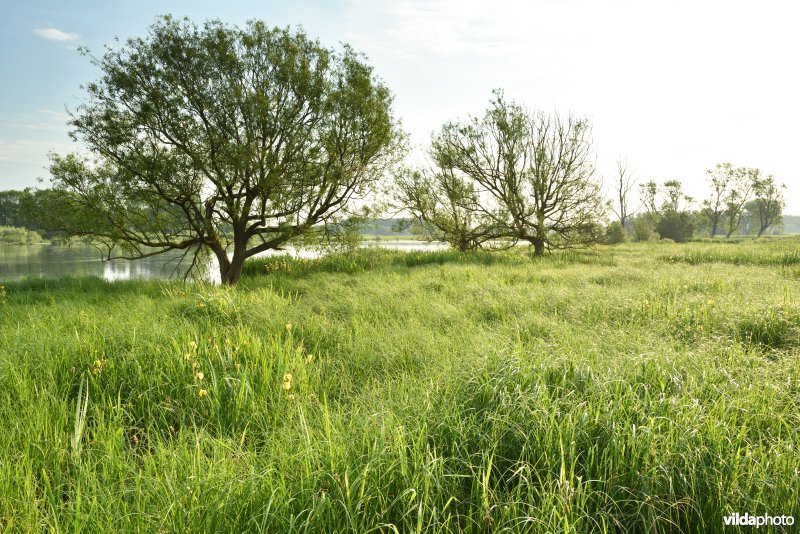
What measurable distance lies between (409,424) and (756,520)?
5.34 feet

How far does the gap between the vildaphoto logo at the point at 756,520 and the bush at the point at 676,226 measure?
2118 inches

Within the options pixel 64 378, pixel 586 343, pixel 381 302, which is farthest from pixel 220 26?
pixel 586 343

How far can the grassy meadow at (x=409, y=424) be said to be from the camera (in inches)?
70.6

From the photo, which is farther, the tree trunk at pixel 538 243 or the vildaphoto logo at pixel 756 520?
the tree trunk at pixel 538 243

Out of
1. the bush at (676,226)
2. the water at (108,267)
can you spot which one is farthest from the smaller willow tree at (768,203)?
the water at (108,267)

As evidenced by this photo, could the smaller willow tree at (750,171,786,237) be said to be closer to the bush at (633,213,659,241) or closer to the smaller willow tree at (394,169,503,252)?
the bush at (633,213,659,241)

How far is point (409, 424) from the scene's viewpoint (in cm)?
242

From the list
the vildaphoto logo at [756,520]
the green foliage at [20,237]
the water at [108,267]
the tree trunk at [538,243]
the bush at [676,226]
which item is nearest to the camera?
the vildaphoto logo at [756,520]

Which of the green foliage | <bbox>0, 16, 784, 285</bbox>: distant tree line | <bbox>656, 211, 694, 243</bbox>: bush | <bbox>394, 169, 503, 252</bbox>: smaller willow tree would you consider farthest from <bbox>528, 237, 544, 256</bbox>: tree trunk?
the green foliage

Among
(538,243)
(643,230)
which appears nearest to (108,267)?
(538,243)

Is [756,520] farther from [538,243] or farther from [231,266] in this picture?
[538,243]

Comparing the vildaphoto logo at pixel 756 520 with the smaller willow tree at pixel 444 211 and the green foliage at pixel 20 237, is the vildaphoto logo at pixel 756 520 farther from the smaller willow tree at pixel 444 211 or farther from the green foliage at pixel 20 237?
the green foliage at pixel 20 237

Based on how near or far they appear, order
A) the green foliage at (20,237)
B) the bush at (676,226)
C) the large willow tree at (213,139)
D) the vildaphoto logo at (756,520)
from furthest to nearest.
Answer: the green foliage at (20,237) → the bush at (676,226) → the large willow tree at (213,139) → the vildaphoto logo at (756,520)

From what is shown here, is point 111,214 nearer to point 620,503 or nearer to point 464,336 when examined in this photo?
point 464,336
